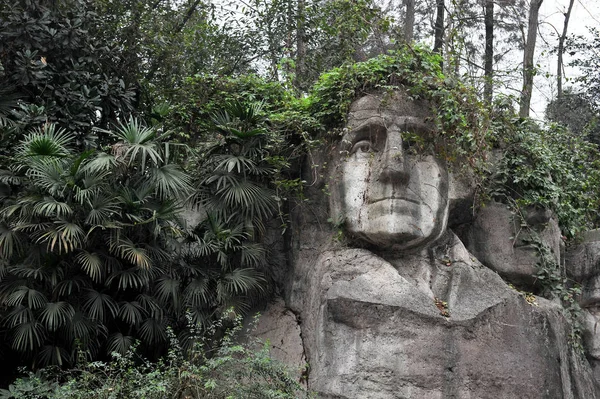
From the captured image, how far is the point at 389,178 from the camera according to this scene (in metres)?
8.08

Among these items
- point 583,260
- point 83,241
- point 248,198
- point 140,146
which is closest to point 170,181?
point 140,146

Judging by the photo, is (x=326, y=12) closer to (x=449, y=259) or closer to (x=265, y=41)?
(x=265, y=41)

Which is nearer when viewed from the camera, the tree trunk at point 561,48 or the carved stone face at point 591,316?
the carved stone face at point 591,316

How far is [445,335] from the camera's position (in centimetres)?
739

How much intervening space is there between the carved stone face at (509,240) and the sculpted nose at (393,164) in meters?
1.33

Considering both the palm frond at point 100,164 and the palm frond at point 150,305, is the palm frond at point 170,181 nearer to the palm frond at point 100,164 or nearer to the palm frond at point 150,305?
the palm frond at point 100,164

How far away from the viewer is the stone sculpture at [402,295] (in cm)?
727

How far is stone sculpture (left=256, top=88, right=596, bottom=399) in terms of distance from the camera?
7273 mm

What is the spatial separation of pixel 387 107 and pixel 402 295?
6.99ft

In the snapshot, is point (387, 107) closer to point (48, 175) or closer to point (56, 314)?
point (48, 175)

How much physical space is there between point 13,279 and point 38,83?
2655mm

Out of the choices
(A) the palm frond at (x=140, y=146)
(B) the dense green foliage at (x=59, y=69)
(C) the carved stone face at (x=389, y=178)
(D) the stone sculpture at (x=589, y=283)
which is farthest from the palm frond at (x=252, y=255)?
(D) the stone sculpture at (x=589, y=283)

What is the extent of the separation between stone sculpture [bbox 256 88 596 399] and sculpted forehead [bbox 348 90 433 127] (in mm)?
14

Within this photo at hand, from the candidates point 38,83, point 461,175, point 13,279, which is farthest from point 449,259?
point 38,83
